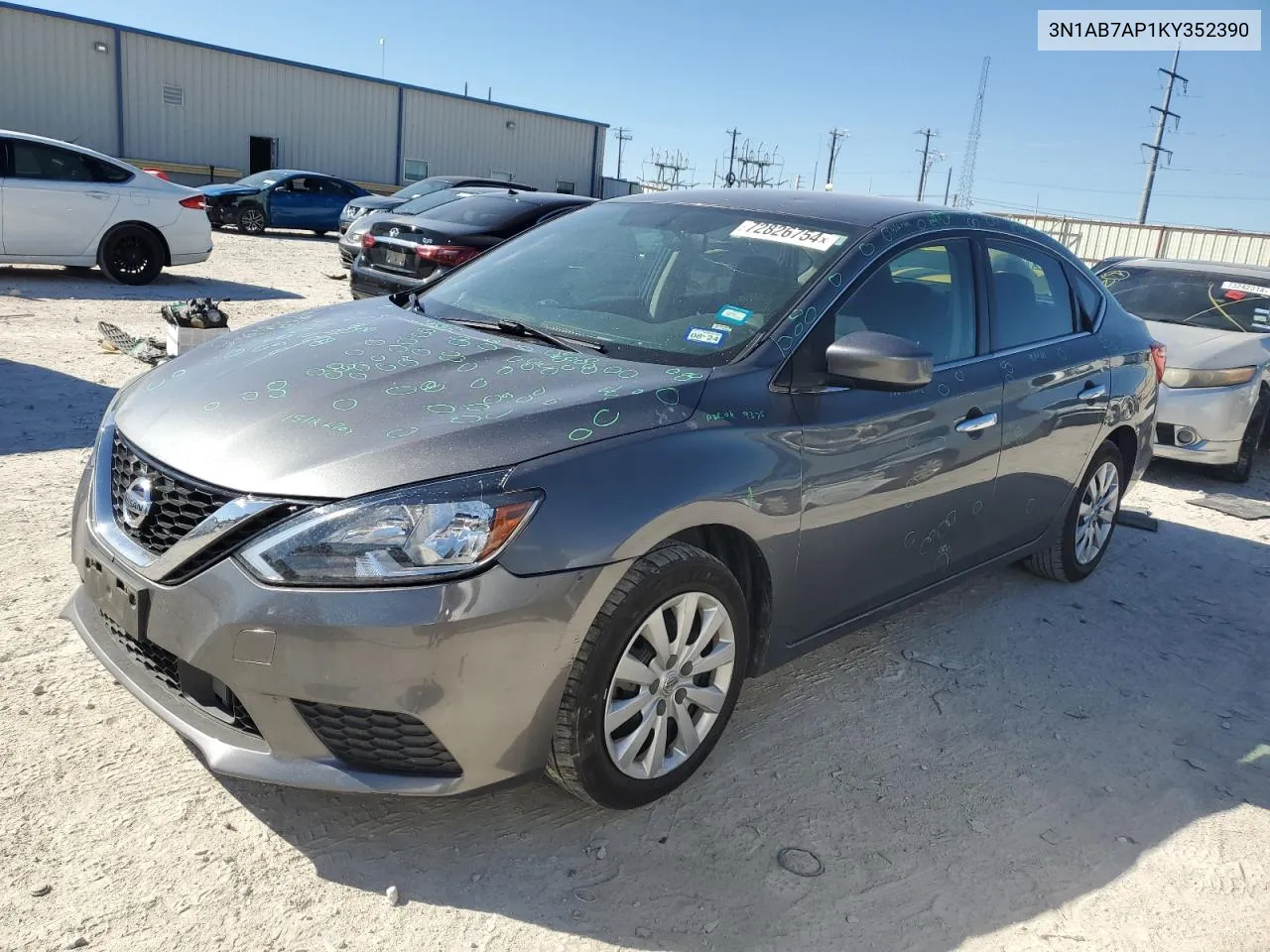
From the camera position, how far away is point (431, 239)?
9.34 meters

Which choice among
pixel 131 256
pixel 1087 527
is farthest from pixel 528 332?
pixel 131 256

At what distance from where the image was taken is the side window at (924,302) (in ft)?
11.1

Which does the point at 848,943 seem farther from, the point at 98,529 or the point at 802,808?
the point at 98,529

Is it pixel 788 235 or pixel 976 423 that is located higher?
pixel 788 235

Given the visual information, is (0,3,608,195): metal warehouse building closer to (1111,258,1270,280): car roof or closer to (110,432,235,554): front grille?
(1111,258,1270,280): car roof

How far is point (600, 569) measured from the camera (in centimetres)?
246

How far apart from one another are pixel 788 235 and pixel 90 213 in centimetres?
971

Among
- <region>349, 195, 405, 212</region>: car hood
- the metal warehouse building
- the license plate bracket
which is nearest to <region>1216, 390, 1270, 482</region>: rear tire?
the license plate bracket

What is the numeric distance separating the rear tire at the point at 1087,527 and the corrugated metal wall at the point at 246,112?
28.5 m

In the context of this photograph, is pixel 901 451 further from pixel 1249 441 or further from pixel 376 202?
pixel 376 202

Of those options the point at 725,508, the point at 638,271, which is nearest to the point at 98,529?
the point at 725,508

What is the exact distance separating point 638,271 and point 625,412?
3.59 ft

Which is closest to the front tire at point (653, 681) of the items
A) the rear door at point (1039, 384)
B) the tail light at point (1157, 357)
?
the rear door at point (1039, 384)

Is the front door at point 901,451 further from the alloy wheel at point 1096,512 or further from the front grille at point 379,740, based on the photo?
the front grille at point 379,740
